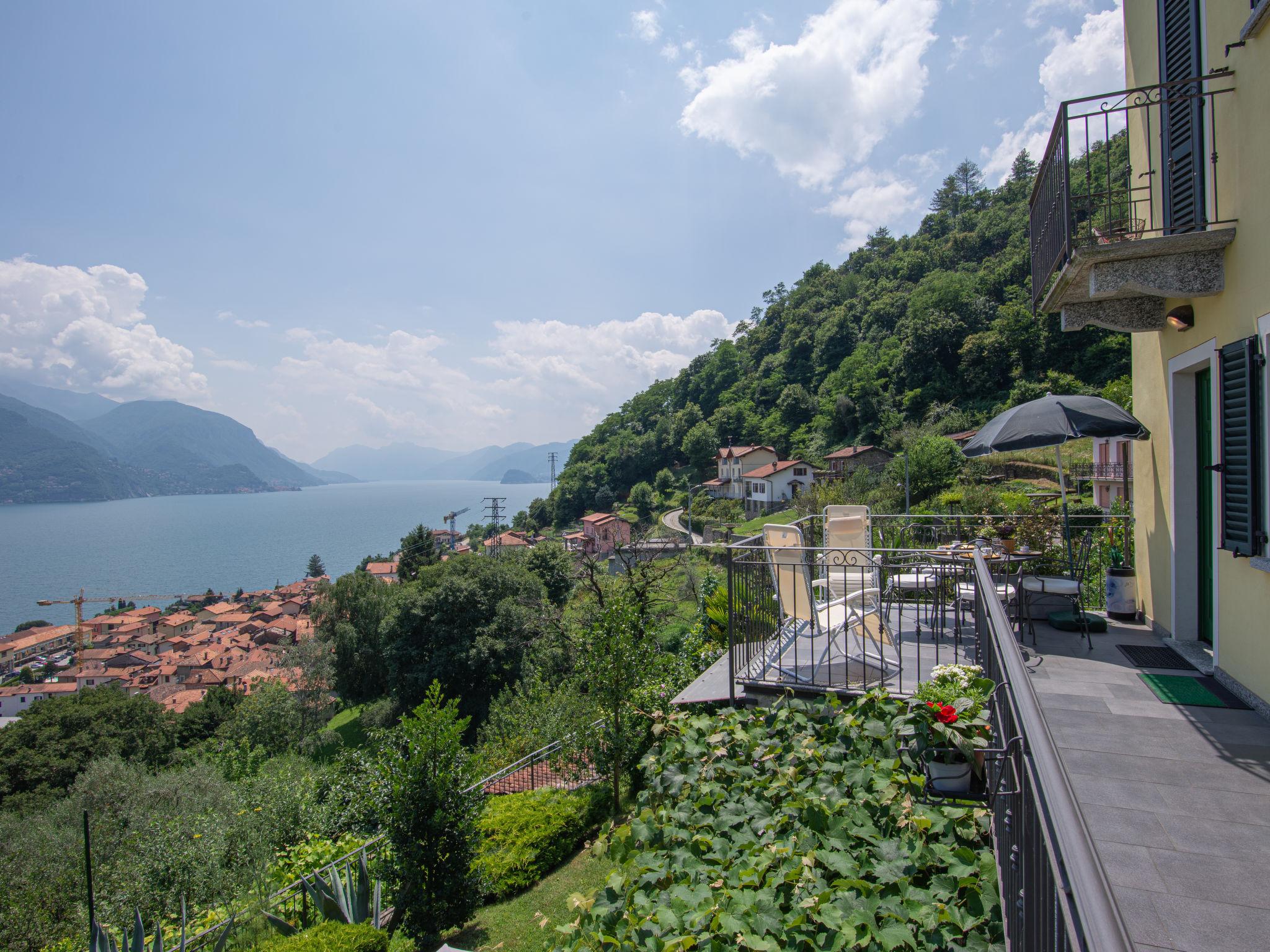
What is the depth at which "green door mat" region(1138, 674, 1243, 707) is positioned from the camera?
419cm

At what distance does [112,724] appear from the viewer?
1123 inches

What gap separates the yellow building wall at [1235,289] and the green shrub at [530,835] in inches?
324

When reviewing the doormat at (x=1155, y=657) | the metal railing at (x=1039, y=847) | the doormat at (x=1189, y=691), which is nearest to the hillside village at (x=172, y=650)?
the doormat at (x=1155, y=657)

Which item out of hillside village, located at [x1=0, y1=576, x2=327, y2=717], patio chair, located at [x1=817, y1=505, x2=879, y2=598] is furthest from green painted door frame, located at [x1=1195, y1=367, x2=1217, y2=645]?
hillside village, located at [x1=0, y1=576, x2=327, y2=717]

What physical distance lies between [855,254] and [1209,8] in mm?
82920

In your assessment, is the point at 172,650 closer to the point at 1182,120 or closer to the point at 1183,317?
the point at 1183,317

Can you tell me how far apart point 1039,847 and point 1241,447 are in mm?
4414

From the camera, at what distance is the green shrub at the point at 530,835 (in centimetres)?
885

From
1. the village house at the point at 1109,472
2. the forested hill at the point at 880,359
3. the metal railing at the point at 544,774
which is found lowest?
the metal railing at the point at 544,774

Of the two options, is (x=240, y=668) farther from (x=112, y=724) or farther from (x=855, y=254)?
(x=855, y=254)

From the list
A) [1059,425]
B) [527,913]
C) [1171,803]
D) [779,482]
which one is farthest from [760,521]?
[1171,803]

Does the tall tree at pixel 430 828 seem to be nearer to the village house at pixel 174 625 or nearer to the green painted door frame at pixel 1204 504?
the green painted door frame at pixel 1204 504

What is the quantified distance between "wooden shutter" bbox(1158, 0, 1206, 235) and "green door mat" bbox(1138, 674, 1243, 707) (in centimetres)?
335

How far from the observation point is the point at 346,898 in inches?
333
